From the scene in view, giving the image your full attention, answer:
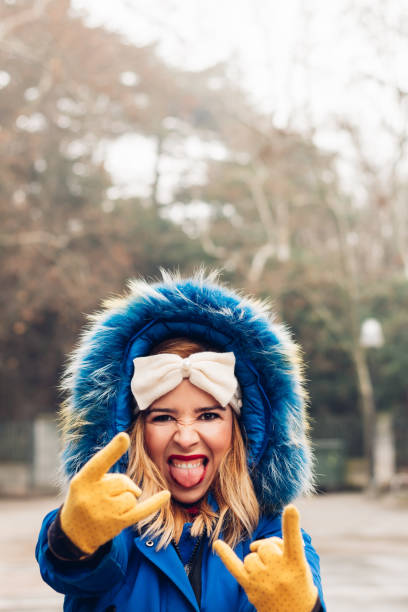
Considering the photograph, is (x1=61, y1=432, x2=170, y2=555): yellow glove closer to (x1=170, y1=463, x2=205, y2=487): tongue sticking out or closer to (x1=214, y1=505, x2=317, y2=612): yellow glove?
(x1=214, y1=505, x2=317, y2=612): yellow glove

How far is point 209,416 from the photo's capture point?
2.58 m

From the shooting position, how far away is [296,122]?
18969mm

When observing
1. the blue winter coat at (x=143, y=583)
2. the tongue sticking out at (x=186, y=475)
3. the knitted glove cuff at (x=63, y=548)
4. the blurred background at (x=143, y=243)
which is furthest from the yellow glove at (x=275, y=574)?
the blurred background at (x=143, y=243)

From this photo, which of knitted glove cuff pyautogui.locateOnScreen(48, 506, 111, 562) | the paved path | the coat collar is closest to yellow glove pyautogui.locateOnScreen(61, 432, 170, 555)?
knitted glove cuff pyautogui.locateOnScreen(48, 506, 111, 562)

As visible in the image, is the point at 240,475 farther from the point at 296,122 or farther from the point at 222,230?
the point at 222,230

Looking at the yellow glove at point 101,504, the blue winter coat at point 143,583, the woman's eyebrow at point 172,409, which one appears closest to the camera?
the yellow glove at point 101,504

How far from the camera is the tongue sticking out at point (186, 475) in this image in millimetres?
2479

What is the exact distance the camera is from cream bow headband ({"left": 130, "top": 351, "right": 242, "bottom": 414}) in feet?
8.22

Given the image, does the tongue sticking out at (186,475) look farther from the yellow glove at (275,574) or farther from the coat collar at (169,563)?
the yellow glove at (275,574)

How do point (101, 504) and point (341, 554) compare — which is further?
point (341, 554)

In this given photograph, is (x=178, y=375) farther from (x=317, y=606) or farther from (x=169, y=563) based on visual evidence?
(x=317, y=606)

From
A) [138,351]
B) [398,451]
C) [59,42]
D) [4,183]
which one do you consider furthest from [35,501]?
[138,351]

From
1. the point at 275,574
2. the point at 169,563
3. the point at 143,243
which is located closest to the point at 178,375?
the point at 169,563

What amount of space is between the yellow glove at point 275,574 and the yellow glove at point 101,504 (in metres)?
0.21
